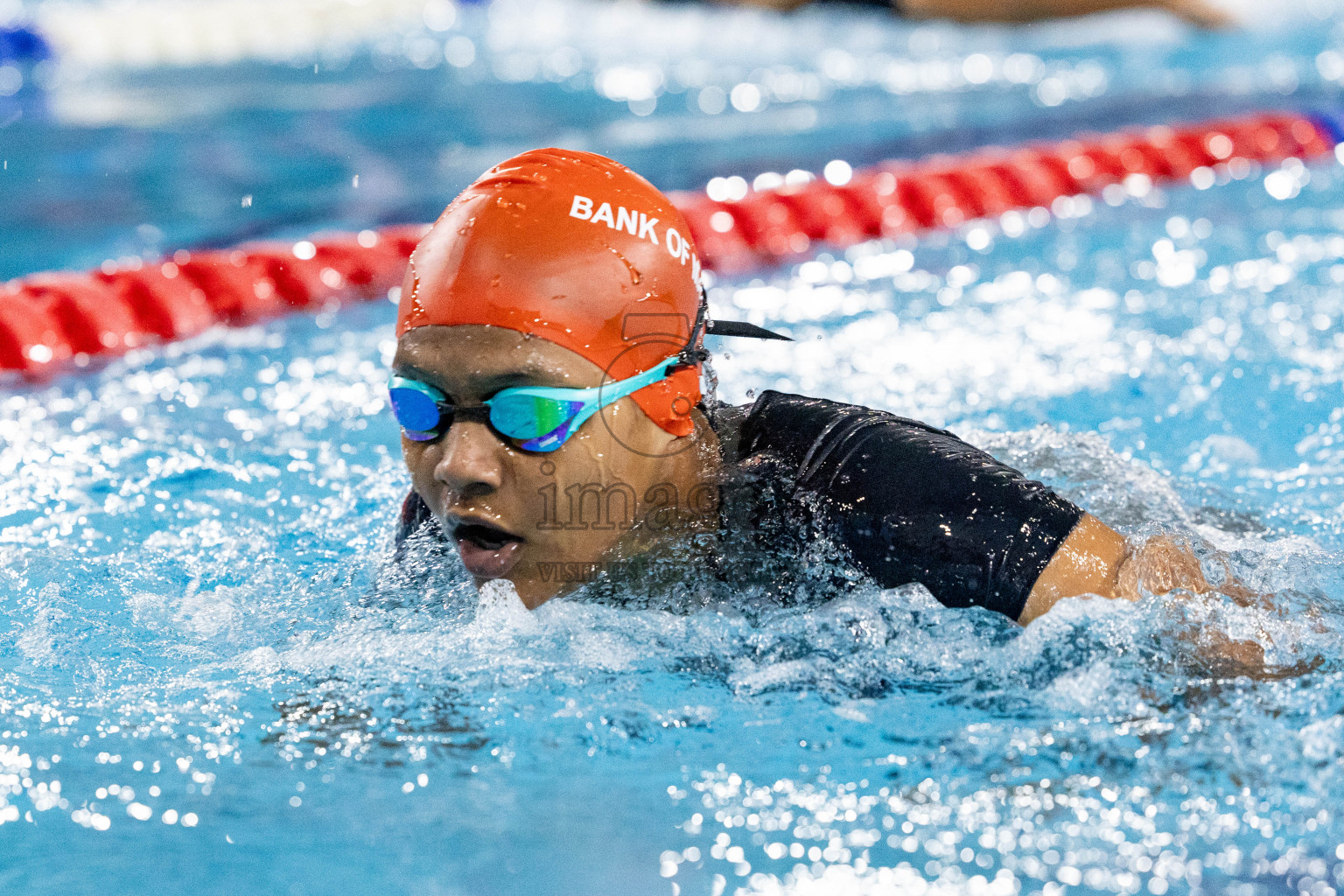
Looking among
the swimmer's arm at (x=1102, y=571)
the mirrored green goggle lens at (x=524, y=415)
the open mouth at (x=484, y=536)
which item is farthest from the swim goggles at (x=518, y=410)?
the swimmer's arm at (x=1102, y=571)

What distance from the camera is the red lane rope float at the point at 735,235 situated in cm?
438

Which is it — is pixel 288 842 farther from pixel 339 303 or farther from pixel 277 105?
pixel 277 105

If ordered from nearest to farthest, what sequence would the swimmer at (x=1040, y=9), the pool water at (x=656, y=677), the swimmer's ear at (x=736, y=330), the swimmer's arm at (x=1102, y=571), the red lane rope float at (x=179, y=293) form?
the pool water at (x=656, y=677) < the swimmer's arm at (x=1102, y=571) < the swimmer's ear at (x=736, y=330) < the red lane rope float at (x=179, y=293) < the swimmer at (x=1040, y=9)

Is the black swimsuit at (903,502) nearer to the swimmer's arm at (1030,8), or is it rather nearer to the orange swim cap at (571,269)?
the orange swim cap at (571,269)

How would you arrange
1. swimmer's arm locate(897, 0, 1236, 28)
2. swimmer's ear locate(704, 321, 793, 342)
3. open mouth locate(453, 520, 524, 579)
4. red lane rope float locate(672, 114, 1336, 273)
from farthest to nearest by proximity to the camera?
swimmer's arm locate(897, 0, 1236, 28), red lane rope float locate(672, 114, 1336, 273), swimmer's ear locate(704, 321, 793, 342), open mouth locate(453, 520, 524, 579)

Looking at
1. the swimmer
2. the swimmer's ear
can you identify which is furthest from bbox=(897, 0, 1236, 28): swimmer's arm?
the swimmer's ear

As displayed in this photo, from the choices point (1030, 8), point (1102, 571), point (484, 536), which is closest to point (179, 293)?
point (484, 536)

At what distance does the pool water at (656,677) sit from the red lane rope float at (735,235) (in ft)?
0.84

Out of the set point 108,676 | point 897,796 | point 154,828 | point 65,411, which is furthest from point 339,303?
point 897,796

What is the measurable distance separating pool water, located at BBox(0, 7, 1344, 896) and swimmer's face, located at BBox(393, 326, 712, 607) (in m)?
0.19

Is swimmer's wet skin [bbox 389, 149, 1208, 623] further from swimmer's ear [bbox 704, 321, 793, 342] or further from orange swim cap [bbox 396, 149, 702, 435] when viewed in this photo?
swimmer's ear [bbox 704, 321, 793, 342]

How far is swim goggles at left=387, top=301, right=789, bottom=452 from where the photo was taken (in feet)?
6.73

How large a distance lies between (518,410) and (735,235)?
3.29 meters

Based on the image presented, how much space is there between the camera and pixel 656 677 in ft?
7.34
